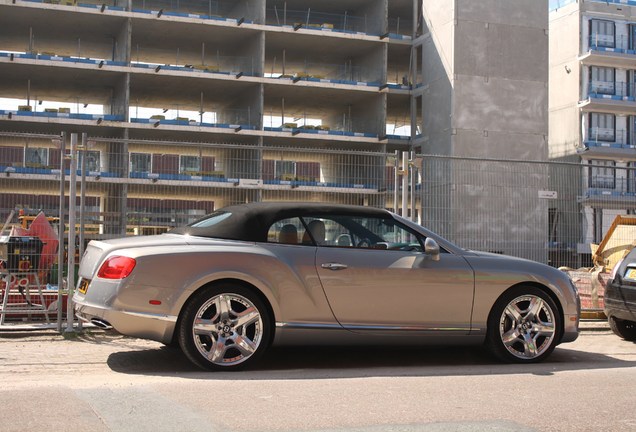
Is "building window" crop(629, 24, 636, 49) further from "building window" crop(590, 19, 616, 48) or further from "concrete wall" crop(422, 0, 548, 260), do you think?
"concrete wall" crop(422, 0, 548, 260)

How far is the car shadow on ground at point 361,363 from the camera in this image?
23.3 ft

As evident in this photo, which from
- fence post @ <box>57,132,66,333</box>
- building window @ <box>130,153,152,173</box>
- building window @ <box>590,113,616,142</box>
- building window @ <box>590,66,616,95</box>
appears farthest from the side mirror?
building window @ <box>590,66,616,95</box>

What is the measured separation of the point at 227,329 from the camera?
702 centimetres

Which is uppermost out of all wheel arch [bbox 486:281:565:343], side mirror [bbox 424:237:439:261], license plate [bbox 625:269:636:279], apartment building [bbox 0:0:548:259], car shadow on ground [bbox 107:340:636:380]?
apartment building [bbox 0:0:548:259]

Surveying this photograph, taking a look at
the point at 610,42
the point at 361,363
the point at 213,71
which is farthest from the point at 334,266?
the point at 610,42

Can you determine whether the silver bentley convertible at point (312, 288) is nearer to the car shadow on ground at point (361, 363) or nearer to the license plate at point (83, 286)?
the license plate at point (83, 286)

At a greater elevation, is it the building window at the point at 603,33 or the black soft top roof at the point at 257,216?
the building window at the point at 603,33

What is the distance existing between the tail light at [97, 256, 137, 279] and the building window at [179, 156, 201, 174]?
4801 millimetres

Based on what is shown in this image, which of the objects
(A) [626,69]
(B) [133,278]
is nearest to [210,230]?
(B) [133,278]

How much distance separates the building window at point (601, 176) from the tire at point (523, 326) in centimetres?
382

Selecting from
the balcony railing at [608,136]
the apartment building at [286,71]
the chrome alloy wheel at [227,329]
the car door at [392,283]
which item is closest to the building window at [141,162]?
the car door at [392,283]

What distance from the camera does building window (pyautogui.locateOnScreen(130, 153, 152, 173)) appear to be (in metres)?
11.3

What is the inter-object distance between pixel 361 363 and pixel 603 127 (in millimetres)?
44267

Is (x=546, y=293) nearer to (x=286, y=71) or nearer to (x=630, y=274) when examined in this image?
(x=630, y=274)
